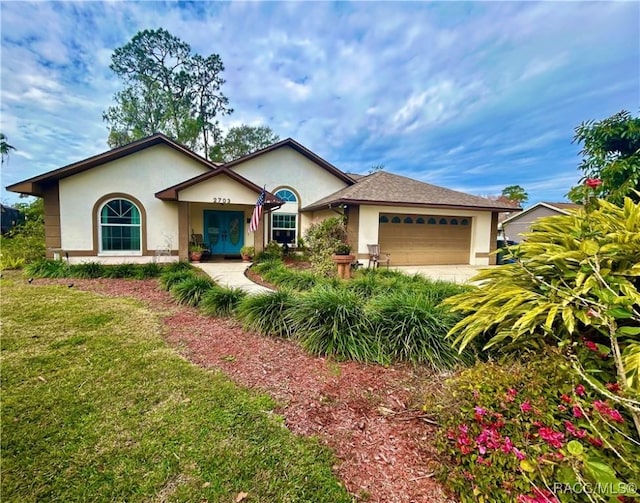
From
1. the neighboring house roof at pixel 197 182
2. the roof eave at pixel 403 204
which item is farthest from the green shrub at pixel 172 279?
the roof eave at pixel 403 204

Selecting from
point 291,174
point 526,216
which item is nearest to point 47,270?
point 291,174

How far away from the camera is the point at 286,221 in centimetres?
1623

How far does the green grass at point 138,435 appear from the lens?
2064 mm

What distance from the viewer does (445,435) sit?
92.5 inches

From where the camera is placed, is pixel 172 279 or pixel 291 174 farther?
pixel 291 174

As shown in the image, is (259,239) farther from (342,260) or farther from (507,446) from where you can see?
(507,446)

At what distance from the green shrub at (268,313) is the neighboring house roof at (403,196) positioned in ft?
24.2

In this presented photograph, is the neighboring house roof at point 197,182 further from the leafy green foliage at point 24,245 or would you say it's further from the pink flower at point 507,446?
the pink flower at point 507,446

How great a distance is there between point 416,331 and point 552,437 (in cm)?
239

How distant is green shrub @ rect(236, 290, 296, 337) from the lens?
504 cm

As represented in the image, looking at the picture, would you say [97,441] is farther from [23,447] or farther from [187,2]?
[187,2]

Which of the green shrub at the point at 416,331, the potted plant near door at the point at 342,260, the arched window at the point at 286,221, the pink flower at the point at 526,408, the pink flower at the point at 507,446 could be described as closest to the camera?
the pink flower at the point at 507,446

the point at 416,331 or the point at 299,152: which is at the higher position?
the point at 299,152

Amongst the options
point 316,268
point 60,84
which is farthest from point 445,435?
point 60,84
